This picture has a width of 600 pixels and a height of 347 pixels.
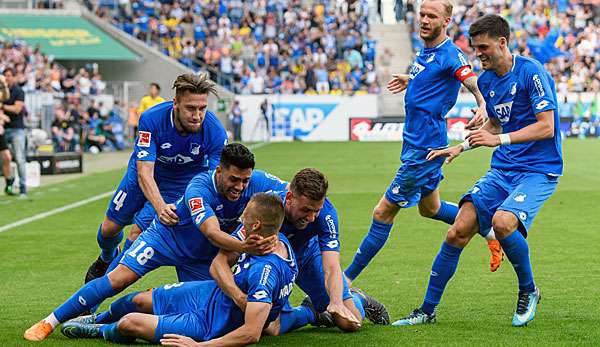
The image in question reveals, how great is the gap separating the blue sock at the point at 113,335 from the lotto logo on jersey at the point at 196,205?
929 mm

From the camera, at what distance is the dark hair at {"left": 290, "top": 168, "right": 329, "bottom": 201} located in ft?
22.6

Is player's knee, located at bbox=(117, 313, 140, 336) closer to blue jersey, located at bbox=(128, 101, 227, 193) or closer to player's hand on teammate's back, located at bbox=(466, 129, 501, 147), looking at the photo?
blue jersey, located at bbox=(128, 101, 227, 193)

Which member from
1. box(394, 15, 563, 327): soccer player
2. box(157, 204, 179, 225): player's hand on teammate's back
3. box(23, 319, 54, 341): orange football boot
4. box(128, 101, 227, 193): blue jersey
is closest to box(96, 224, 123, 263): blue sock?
box(128, 101, 227, 193): blue jersey

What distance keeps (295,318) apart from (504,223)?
1630 mm

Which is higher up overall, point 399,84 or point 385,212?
point 399,84

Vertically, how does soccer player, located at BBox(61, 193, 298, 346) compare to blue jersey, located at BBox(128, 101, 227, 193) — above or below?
below

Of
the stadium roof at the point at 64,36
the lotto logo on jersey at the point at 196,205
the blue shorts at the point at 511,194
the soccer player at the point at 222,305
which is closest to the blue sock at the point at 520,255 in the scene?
the blue shorts at the point at 511,194

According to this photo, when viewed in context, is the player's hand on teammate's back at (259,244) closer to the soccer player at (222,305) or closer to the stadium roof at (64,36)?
the soccer player at (222,305)

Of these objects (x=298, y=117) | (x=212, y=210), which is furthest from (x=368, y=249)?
(x=298, y=117)

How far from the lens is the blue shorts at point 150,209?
28.9ft

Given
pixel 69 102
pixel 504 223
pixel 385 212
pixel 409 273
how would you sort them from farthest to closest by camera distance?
pixel 69 102
pixel 409 273
pixel 385 212
pixel 504 223

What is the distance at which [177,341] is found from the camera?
686cm

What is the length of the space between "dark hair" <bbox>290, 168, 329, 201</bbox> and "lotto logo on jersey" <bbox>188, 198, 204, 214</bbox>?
2.27 feet

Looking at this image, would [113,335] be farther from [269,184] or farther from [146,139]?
→ [146,139]
